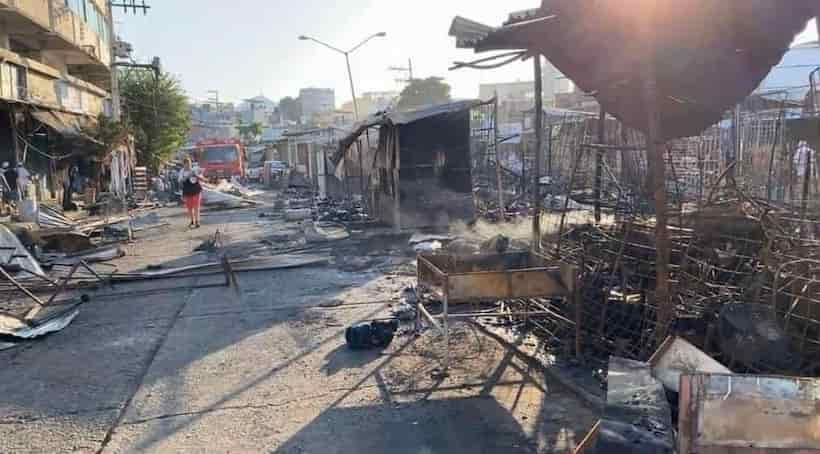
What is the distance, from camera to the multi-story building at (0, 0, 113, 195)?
18820mm

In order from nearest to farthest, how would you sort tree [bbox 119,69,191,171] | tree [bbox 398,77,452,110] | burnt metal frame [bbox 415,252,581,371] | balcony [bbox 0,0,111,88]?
burnt metal frame [bbox 415,252,581,371], balcony [bbox 0,0,111,88], tree [bbox 119,69,191,171], tree [bbox 398,77,452,110]

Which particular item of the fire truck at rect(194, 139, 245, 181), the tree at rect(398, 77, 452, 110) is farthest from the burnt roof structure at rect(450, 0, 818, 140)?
the tree at rect(398, 77, 452, 110)

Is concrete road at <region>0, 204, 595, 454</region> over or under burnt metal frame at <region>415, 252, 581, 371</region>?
under

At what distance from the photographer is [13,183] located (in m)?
19.1

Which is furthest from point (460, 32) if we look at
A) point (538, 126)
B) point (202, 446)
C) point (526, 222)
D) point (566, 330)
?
point (526, 222)

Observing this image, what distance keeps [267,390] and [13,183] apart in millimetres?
17565

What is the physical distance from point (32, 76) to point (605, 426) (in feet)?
71.4

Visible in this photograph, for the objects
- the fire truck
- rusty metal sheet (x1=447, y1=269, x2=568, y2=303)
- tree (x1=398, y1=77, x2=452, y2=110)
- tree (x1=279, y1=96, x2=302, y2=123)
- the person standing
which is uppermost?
tree (x1=279, y1=96, x2=302, y2=123)

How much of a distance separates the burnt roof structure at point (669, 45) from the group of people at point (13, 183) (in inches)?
656

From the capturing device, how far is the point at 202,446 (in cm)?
429

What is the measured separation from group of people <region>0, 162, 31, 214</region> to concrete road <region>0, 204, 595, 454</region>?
1222 cm

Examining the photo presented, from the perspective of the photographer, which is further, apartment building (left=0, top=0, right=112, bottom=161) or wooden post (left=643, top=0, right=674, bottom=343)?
apartment building (left=0, top=0, right=112, bottom=161)

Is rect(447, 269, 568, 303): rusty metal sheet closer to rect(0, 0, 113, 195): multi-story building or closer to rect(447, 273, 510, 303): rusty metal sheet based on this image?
rect(447, 273, 510, 303): rusty metal sheet

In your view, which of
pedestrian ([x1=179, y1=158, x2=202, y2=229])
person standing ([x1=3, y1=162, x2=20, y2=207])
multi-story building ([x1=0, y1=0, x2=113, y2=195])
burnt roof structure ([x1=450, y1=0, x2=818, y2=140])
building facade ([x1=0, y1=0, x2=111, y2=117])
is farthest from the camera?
multi-story building ([x1=0, y1=0, x2=113, y2=195])
